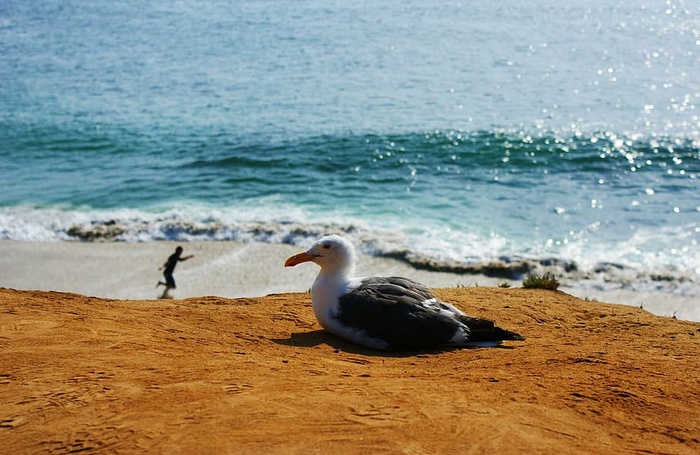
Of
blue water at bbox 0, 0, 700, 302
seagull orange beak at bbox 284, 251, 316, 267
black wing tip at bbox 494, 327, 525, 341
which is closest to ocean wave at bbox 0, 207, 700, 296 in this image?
blue water at bbox 0, 0, 700, 302

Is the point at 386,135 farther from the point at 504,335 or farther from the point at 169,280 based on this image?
the point at 504,335

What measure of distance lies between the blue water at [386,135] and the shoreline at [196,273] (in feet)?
1.89

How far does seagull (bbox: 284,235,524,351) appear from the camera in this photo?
744 cm

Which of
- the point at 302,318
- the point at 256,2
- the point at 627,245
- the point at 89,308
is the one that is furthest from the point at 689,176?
the point at 256,2

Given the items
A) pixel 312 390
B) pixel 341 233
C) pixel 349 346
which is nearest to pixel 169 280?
pixel 341 233

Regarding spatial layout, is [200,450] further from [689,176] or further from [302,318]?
[689,176]

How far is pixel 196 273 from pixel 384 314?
29.5 feet

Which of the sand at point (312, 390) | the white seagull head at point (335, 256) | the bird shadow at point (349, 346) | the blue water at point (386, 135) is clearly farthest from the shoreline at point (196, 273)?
the bird shadow at point (349, 346)

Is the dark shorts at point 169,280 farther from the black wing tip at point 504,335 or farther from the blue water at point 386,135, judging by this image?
the black wing tip at point 504,335

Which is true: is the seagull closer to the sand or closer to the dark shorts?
the sand

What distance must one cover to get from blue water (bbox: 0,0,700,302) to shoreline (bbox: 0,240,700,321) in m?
0.58

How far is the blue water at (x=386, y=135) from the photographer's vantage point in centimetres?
1814

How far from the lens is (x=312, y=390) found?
18.4ft

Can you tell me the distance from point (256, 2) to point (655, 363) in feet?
172
